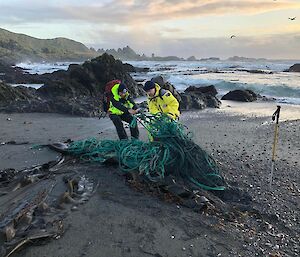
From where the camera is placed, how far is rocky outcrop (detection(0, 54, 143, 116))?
13094mm

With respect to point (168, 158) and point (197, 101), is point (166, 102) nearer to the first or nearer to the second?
point (168, 158)

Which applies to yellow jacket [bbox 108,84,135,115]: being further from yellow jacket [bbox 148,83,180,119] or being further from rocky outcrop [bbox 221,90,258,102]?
rocky outcrop [bbox 221,90,258,102]

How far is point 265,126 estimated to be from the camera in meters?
11.1

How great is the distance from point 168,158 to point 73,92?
38.8 feet

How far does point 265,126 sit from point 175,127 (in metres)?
6.34

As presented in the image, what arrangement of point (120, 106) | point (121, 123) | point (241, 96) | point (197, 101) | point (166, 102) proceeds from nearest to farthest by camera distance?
point (166, 102) < point (120, 106) < point (121, 123) < point (197, 101) < point (241, 96)

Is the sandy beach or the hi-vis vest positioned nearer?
the sandy beach

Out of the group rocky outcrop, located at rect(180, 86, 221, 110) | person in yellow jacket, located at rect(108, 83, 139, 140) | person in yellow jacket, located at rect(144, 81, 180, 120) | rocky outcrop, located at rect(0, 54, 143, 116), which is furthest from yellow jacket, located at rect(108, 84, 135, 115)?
rocky outcrop, located at rect(180, 86, 221, 110)

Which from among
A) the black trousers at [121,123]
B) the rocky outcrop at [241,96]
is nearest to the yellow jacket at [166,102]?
the black trousers at [121,123]

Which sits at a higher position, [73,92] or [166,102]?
[166,102]

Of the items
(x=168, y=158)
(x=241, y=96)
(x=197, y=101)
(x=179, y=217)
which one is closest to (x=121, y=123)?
(x=168, y=158)

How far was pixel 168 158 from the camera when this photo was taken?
534 cm

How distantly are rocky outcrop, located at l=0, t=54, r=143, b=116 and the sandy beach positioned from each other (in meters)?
4.35

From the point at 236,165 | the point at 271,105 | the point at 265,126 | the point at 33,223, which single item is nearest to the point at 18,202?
the point at 33,223
